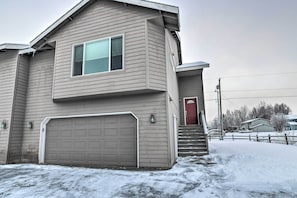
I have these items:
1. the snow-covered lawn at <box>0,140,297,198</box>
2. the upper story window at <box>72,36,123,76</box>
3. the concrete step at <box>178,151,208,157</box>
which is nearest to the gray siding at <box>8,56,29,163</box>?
the snow-covered lawn at <box>0,140,297,198</box>

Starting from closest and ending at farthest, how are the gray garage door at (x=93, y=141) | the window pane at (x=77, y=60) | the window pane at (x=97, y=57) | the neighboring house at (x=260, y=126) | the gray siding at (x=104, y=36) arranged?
1. the gray siding at (x=104, y=36)
2. the gray garage door at (x=93, y=141)
3. the window pane at (x=97, y=57)
4. the window pane at (x=77, y=60)
5. the neighboring house at (x=260, y=126)

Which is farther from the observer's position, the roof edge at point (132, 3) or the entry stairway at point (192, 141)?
the entry stairway at point (192, 141)

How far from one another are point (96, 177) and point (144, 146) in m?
1.86

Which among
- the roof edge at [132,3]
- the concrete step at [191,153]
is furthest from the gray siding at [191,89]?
the roof edge at [132,3]

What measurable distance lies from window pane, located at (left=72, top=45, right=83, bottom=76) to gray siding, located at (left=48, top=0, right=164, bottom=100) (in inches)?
8.0

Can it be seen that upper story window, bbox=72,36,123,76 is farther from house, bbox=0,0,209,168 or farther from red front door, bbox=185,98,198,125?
red front door, bbox=185,98,198,125

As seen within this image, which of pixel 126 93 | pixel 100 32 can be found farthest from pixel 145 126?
pixel 100 32

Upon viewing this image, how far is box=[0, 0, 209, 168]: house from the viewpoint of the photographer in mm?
6293

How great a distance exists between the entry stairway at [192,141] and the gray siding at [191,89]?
66.5 inches

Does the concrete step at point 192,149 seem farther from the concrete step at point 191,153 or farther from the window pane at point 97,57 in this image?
the window pane at point 97,57

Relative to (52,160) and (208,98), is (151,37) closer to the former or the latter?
(52,160)

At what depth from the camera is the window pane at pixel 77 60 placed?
7.17 m

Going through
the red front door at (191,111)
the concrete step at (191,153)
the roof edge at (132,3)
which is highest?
the roof edge at (132,3)

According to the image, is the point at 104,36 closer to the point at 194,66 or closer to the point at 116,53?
the point at 116,53
